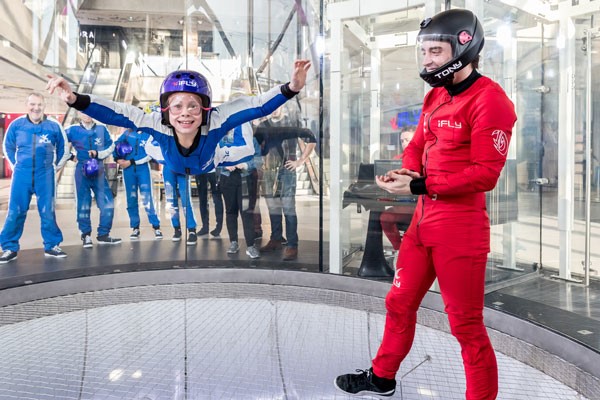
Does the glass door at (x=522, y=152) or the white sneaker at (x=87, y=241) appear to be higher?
the glass door at (x=522, y=152)

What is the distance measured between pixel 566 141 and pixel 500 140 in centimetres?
308

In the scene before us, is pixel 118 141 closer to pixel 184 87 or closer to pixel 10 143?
pixel 10 143

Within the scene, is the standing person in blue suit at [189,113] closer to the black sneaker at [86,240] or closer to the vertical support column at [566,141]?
the vertical support column at [566,141]

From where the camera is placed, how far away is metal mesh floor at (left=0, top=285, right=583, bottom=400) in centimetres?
206

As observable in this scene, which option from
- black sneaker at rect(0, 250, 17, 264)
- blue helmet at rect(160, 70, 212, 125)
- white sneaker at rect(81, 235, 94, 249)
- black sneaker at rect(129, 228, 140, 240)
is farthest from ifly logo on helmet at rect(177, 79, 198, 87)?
black sneaker at rect(129, 228, 140, 240)

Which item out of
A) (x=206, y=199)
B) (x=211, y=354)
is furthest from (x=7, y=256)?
(x=211, y=354)

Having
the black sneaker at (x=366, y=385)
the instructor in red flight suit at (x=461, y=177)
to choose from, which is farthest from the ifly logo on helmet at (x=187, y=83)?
the black sneaker at (x=366, y=385)

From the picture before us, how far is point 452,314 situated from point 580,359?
0.94 m

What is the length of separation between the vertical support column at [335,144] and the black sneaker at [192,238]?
1.74 meters

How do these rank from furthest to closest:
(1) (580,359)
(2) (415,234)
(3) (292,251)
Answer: (3) (292,251)
(1) (580,359)
(2) (415,234)

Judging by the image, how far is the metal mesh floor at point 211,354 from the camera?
2059 millimetres

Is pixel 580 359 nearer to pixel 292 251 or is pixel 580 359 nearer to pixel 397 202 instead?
pixel 397 202

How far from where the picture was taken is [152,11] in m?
6.27

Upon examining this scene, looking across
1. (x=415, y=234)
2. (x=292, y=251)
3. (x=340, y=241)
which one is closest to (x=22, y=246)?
(x=292, y=251)
